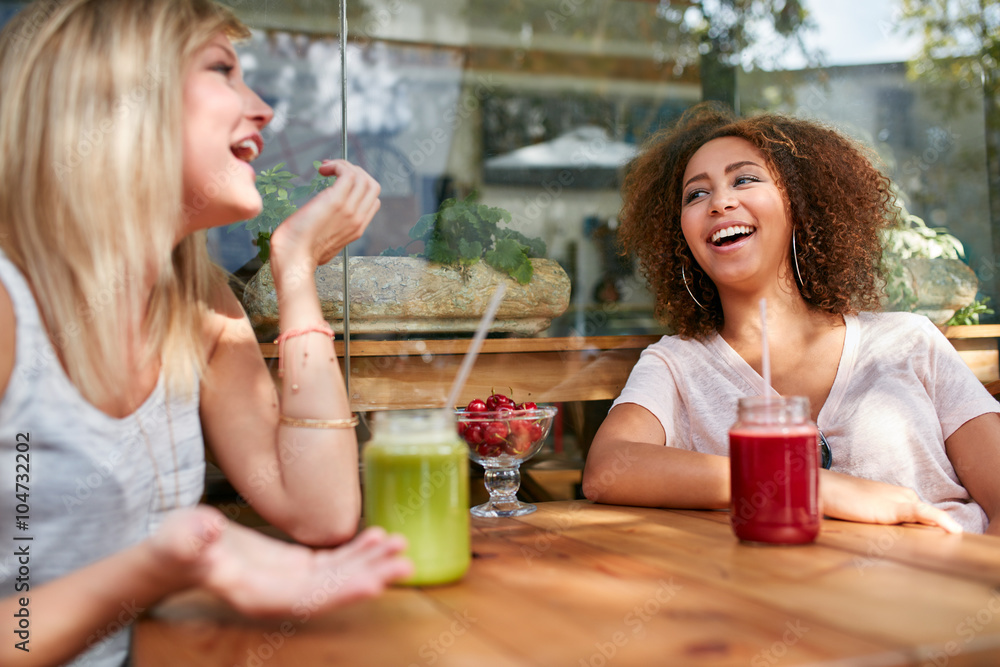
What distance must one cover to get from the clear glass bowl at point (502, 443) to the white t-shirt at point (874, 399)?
321 mm

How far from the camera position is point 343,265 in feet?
6.40

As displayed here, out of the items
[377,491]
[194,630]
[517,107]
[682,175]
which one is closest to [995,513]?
[682,175]

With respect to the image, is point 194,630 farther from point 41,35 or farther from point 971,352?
point 971,352

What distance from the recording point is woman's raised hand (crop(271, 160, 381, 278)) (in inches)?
46.2

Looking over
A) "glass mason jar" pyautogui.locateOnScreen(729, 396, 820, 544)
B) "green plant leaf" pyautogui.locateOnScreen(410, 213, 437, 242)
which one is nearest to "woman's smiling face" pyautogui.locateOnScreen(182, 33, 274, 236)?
"glass mason jar" pyautogui.locateOnScreen(729, 396, 820, 544)

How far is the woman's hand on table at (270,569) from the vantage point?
68cm

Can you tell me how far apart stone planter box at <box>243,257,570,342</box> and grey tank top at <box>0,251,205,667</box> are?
2.95 feet

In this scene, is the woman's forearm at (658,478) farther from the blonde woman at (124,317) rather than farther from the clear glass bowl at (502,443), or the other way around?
the blonde woman at (124,317)

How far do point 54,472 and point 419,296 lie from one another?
1.12m

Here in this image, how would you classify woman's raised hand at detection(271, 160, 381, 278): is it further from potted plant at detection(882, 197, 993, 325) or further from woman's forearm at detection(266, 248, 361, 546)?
potted plant at detection(882, 197, 993, 325)

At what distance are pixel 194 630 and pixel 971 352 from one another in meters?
2.38

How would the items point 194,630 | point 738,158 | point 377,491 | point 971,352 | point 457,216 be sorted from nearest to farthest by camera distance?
point 194,630
point 377,491
point 738,158
point 457,216
point 971,352

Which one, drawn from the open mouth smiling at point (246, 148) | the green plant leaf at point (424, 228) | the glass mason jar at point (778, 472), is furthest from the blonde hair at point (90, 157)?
the green plant leaf at point (424, 228)

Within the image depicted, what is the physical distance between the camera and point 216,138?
3.43ft
